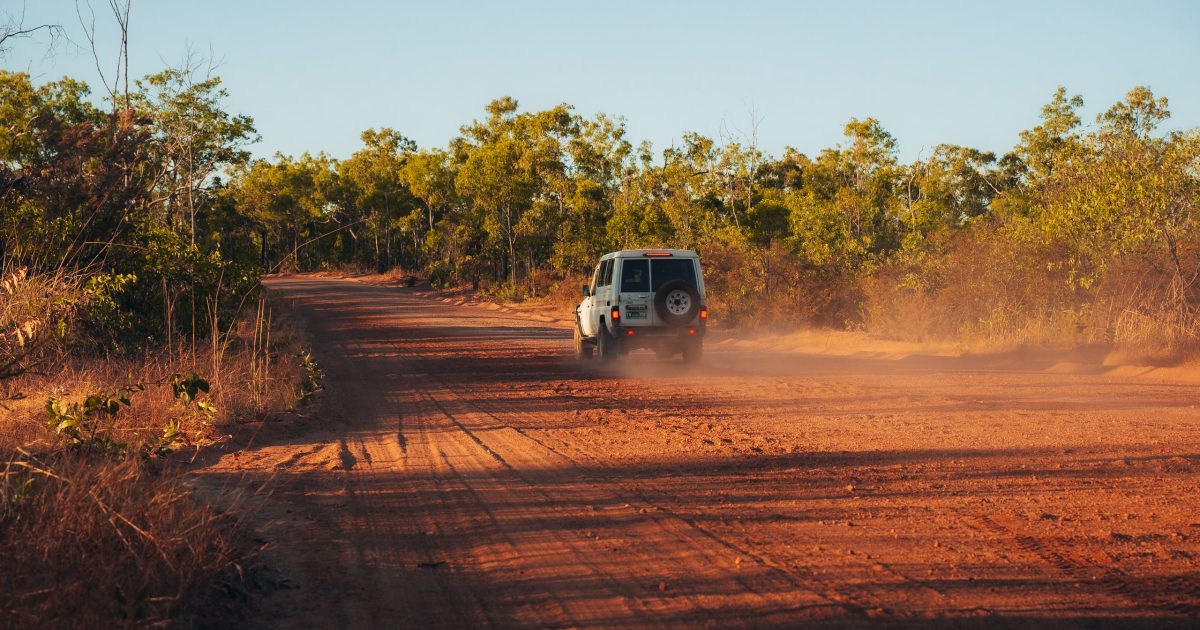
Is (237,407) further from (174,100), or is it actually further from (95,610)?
(174,100)

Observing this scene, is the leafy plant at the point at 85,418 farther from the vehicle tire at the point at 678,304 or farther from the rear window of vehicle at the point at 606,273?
the rear window of vehicle at the point at 606,273

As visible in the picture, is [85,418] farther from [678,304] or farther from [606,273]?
[606,273]

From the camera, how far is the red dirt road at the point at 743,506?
5121 millimetres

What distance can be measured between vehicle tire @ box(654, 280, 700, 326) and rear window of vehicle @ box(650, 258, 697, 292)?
0.23 meters

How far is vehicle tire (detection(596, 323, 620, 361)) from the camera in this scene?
1759 centimetres

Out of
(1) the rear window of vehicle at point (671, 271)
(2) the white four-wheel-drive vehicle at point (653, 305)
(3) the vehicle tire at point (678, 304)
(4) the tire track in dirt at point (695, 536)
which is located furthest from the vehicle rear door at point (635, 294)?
(4) the tire track in dirt at point (695, 536)

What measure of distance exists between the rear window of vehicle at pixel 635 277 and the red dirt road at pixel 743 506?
309 cm

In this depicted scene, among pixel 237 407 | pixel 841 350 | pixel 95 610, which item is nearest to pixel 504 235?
pixel 841 350

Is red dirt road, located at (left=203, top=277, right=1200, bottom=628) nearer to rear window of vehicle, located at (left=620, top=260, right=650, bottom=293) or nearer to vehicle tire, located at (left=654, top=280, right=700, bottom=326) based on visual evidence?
vehicle tire, located at (left=654, top=280, right=700, bottom=326)

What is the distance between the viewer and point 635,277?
17.6 metres

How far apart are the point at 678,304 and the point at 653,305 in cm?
45

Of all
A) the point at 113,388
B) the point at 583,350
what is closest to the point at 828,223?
the point at 583,350

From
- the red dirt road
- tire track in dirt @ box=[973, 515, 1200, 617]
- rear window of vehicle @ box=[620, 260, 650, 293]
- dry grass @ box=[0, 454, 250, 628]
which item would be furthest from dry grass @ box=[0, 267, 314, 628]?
rear window of vehicle @ box=[620, 260, 650, 293]

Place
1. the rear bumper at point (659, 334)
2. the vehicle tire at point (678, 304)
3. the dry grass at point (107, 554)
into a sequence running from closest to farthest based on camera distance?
the dry grass at point (107, 554) → the vehicle tire at point (678, 304) → the rear bumper at point (659, 334)
